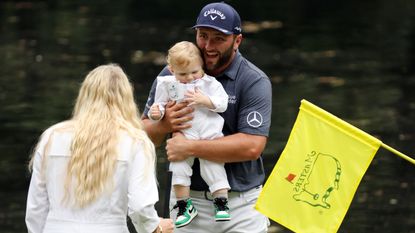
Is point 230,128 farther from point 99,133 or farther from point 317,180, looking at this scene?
point 99,133

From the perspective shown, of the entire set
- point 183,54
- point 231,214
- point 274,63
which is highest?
point 183,54

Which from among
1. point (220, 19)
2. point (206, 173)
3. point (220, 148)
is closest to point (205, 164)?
point (206, 173)

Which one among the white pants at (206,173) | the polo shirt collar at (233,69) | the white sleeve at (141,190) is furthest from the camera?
the polo shirt collar at (233,69)

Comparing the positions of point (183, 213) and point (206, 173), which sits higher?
point (206, 173)

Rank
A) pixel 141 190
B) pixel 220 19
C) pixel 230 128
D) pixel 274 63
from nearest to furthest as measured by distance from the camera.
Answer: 1. pixel 141 190
2. pixel 220 19
3. pixel 230 128
4. pixel 274 63

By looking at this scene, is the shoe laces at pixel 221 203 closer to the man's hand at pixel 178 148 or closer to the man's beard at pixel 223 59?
the man's hand at pixel 178 148

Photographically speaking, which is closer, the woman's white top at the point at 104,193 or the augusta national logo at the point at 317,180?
the woman's white top at the point at 104,193

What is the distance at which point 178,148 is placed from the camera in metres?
6.55

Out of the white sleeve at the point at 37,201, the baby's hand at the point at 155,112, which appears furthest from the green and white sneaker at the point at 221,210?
the white sleeve at the point at 37,201

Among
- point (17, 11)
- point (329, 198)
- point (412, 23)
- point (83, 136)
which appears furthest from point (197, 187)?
point (17, 11)

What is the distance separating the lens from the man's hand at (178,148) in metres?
6.53

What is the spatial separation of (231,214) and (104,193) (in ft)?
4.34

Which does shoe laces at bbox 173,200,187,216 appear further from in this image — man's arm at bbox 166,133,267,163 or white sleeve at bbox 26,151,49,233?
white sleeve at bbox 26,151,49,233

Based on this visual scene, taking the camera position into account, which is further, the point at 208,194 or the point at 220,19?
the point at 208,194
